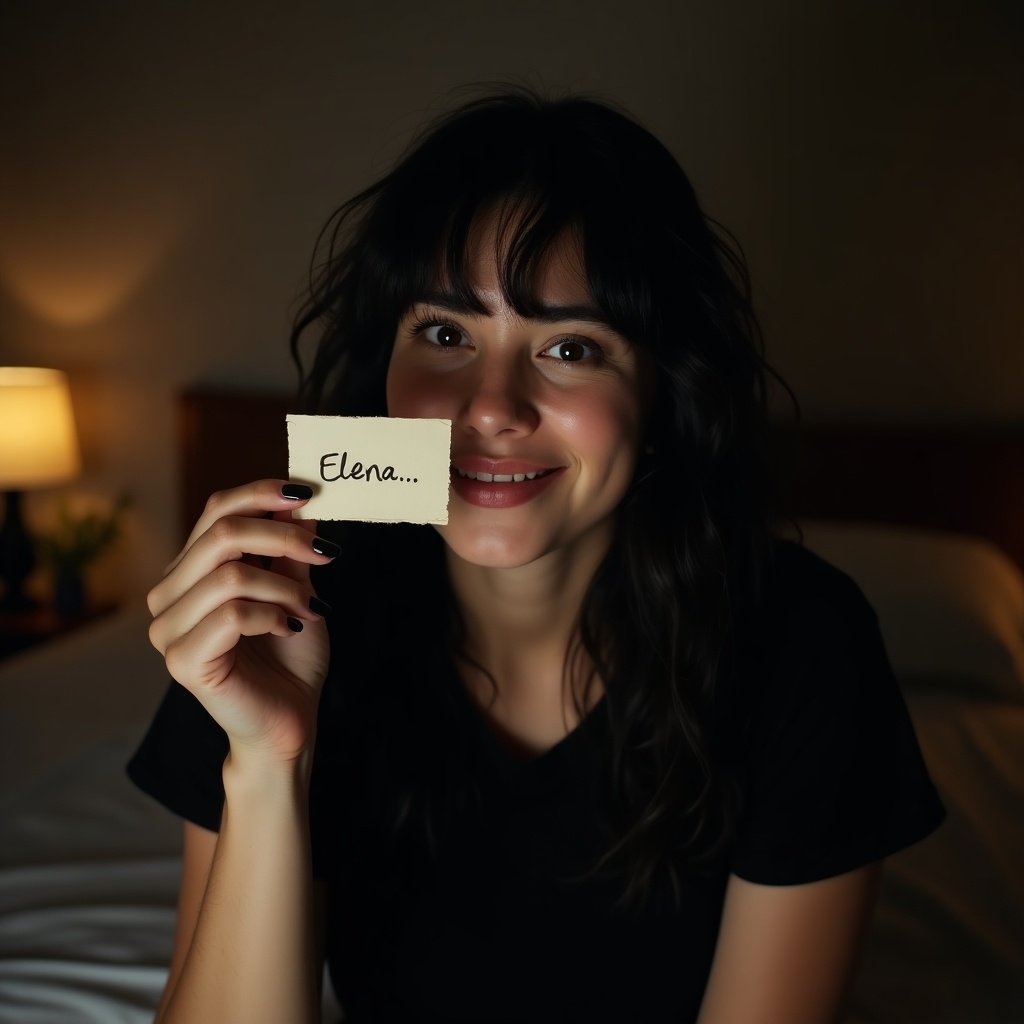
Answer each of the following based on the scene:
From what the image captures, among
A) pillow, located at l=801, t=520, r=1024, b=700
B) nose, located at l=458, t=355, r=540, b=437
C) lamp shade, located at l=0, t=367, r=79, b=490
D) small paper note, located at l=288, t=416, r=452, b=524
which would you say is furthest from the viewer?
lamp shade, located at l=0, t=367, r=79, b=490

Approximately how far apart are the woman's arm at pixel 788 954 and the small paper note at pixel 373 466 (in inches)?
21.4

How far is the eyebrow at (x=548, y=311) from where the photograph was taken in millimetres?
929

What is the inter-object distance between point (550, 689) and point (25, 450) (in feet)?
6.91

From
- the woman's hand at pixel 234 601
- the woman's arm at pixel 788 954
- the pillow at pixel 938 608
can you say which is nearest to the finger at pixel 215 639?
the woman's hand at pixel 234 601

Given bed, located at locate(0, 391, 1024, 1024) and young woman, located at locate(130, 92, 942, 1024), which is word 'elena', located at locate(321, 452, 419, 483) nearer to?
young woman, located at locate(130, 92, 942, 1024)

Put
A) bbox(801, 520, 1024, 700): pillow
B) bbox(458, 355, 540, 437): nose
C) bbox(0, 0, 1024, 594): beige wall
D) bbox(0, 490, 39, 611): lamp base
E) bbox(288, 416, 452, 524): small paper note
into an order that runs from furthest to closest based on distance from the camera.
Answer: bbox(0, 490, 39, 611): lamp base < bbox(0, 0, 1024, 594): beige wall < bbox(801, 520, 1024, 700): pillow < bbox(458, 355, 540, 437): nose < bbox(288, 416, 452, 524): small paper note

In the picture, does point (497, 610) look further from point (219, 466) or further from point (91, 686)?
point (219, 466)

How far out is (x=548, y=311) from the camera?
93 centimetres

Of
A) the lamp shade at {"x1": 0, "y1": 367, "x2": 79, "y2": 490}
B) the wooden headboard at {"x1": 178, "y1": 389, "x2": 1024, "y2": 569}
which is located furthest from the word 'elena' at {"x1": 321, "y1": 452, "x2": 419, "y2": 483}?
the lamp shade at {"x1": 0, "y1": 367, "x2": 79, "y2": 490}

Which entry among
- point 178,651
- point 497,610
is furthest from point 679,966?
point 178,651

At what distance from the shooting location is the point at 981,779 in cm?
171

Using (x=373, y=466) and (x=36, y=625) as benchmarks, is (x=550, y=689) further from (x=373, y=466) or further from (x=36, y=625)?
(x=36, y=625)

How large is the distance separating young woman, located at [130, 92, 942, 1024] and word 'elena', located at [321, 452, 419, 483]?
130mm

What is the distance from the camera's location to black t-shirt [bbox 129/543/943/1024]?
3.24ft
